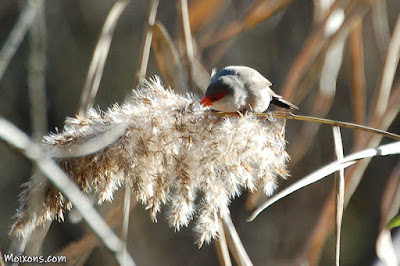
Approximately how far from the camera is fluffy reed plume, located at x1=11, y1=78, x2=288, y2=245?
1.31 metres

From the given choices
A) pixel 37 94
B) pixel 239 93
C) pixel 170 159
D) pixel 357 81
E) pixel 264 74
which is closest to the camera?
pixel 170 159

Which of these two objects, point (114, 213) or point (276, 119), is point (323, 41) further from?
point (114, 213)

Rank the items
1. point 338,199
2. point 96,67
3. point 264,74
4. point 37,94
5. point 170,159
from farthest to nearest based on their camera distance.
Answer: point 264,74 < point 96,67 < point 37,94 < point 170,159 < point 338,199

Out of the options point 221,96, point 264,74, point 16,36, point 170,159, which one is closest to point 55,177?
point 170,159

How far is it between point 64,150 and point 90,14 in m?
4.31

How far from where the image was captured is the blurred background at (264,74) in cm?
203

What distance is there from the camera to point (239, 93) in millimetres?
2176

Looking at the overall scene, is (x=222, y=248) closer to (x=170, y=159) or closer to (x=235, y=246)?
(x=235, y=246)

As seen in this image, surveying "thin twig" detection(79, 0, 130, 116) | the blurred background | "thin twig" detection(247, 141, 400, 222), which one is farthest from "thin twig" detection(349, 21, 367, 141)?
"thin twig" detection(79, 0, 130, 116)

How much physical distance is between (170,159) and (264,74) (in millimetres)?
3027

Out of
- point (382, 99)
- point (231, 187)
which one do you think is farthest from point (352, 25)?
point (231, 187)

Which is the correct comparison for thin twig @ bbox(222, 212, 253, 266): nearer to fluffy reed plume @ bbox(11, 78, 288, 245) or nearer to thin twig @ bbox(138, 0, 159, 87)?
fluffy reed plume @ bbox(11, 78, 288, 245)

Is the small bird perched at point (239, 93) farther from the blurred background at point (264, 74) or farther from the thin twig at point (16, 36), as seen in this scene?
the thin twig at point (16, 36)

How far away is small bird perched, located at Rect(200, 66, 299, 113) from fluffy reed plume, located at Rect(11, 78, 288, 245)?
569mm
